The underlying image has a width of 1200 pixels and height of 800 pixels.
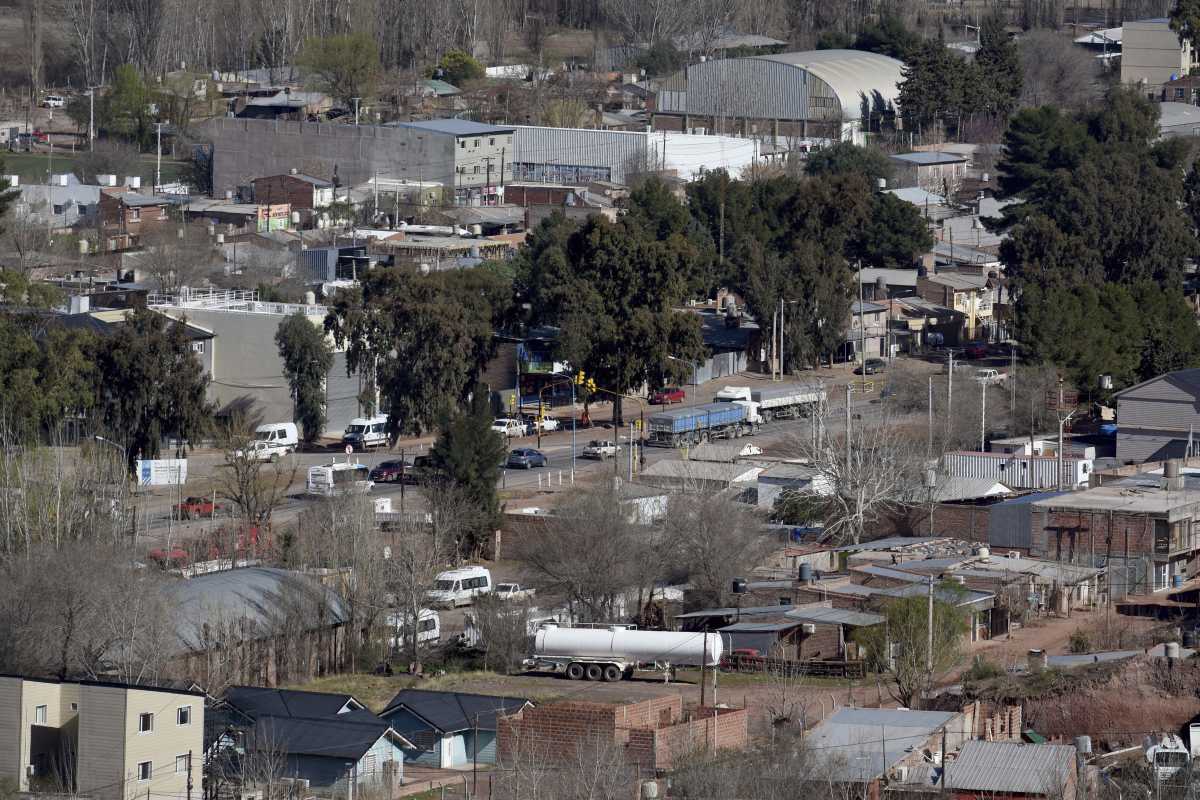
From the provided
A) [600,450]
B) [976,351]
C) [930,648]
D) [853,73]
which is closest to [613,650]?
[930,648]

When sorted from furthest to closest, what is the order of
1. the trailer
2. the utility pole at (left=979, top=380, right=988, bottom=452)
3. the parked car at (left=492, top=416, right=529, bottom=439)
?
the parked car at (left=492, top=416, right=529, bottom=439), the trailer, the utility pole at (left=979, top=380, right=988, bottom=452)

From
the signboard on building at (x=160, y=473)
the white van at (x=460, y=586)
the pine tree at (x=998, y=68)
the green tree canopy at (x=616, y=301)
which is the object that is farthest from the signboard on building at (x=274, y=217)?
the white van at (x=460, y=586)

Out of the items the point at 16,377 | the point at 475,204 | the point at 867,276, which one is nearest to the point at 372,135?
the point at 475,204

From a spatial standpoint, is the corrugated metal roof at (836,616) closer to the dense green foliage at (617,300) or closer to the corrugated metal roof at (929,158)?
the dense green foliage at (617,300)

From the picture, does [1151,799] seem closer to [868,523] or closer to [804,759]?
[804,759]

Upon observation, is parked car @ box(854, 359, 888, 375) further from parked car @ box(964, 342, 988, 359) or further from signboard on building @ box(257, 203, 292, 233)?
signboard on building @ box(257, 203, 292, 233)

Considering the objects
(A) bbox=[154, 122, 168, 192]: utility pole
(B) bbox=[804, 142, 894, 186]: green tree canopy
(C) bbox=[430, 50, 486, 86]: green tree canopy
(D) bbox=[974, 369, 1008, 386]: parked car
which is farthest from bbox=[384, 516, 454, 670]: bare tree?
(C) bbox=[430, 50, 486, 86]: green tree canopy
